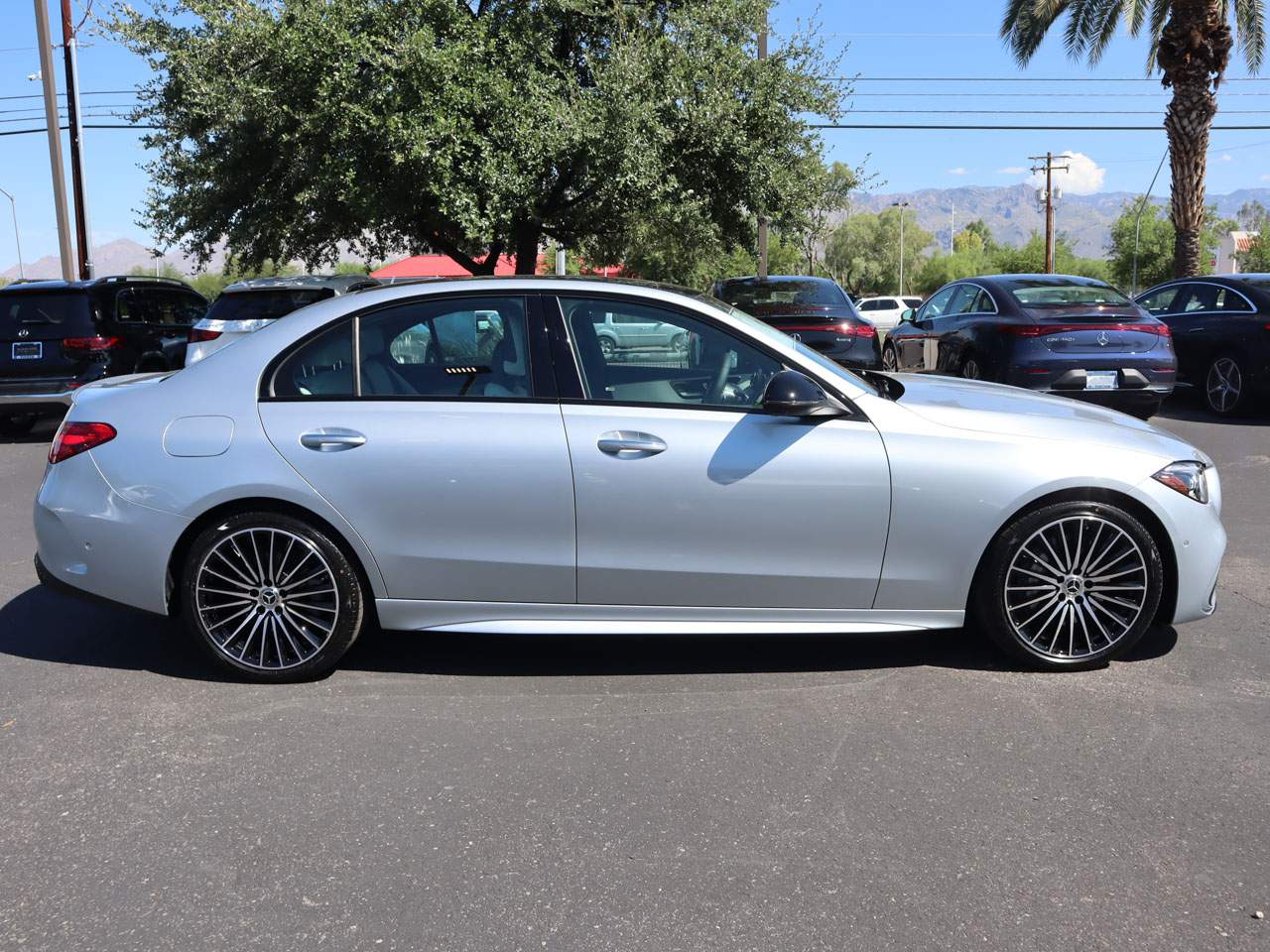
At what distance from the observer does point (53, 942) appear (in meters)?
2.76

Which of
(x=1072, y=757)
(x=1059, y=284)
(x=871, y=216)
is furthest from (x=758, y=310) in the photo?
(x=871, y=216)

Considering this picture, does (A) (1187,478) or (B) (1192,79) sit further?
(B) (1192,79)

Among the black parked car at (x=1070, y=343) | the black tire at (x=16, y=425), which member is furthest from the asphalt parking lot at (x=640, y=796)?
the black tire at (x=16, y=425)

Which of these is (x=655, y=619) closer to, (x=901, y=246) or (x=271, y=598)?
(x=271, y=598)

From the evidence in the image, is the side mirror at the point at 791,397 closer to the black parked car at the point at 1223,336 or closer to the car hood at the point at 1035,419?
the car hood at the point at 1035,419

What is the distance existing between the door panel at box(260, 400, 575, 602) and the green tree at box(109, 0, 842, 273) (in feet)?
33.1

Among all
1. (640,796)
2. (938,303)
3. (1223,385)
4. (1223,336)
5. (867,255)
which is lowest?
(640,796)

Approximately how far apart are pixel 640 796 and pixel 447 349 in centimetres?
200

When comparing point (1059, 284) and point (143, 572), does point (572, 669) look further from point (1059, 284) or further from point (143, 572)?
point (1059, 284)

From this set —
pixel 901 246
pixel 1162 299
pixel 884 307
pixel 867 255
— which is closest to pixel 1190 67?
pixel 1162 299

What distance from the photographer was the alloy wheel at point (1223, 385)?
1161 centimetres

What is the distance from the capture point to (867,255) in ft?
295

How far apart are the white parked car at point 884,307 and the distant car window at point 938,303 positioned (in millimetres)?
27463

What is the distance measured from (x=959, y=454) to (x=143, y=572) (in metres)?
3.25
